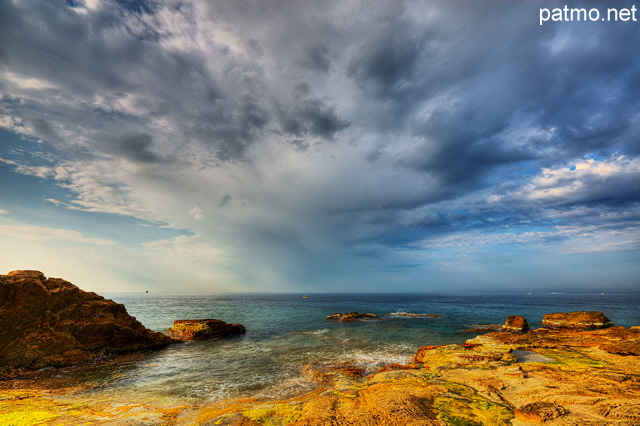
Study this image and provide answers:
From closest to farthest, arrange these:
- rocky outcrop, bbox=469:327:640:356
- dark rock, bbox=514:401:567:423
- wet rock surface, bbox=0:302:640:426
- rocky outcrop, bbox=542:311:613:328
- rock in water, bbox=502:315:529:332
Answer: dark rock, bbox=514:401:567:423 → wet rock surface, bbox=0:302:640:426 → rocky outcrop, bbox=469:327:640:356 → rock in water, bbox=502:315:529:332 → rocky outcrop, bbox=542:311:613:328

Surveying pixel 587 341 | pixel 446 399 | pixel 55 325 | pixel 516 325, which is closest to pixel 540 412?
pixel 446 399

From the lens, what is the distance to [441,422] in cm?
894

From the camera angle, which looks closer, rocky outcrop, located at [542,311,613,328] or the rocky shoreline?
the rocky shoreline

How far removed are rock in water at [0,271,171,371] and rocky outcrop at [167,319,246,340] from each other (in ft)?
20.1

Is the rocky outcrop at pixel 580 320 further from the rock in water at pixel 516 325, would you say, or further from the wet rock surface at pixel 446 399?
the wet rock surface at pixel 446 399

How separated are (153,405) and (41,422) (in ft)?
13.8

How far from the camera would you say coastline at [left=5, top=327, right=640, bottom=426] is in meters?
9.17

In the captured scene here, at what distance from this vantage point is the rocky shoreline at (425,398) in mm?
9148

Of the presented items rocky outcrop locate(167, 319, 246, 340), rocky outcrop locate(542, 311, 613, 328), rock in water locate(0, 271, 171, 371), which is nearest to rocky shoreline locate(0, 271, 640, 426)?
rock in water locate(0, 271, 171, 371)

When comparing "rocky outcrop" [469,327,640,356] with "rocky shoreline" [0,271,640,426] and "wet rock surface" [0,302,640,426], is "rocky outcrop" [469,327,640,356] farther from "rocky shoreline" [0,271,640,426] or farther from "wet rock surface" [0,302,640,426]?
"wet rock surface" [0,302,640,426]

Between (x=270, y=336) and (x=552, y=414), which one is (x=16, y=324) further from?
(x=552, y=414)

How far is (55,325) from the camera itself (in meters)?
22.4

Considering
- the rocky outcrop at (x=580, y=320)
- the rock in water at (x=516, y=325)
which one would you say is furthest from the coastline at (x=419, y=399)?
the rocky outcrop at (x=580, y=320)

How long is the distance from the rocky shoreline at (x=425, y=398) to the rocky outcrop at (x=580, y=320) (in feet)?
103
